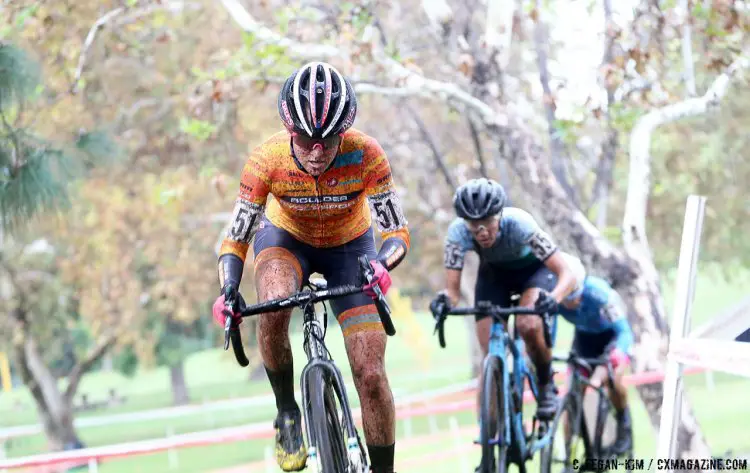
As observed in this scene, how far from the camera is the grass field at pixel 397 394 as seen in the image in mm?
22297

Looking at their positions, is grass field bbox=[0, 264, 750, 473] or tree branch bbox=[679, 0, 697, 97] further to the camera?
grass field bbox=[0, 264, 750, 473]

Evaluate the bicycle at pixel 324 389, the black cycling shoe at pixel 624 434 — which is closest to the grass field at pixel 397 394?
the black cycling shoe at pixel 624 434

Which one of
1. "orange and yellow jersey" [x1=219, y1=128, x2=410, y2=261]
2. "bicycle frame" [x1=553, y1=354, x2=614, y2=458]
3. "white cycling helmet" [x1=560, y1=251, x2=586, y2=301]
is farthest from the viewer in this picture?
"bicycle frame" [x1=553, y1=354, x2=614, y2=458]

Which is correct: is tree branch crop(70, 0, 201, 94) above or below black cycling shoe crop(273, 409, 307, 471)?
above

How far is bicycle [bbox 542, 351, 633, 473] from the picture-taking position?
9.46 metres

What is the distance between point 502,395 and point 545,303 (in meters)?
0.76

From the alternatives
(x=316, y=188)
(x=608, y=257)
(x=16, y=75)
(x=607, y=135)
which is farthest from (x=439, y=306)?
(x=607, y=135)

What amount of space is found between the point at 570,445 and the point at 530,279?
193 cm

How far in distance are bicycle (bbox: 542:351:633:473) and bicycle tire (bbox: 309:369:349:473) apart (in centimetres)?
392

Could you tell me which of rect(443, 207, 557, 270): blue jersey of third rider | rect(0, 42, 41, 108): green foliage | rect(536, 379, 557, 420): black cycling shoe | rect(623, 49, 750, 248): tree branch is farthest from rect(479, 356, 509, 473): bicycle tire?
rect(623, 49, 750, 248): tree branch

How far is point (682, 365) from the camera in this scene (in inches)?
193

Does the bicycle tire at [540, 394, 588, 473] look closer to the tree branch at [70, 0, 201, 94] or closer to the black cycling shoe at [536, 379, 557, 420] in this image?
the black cycling shoe at [536, 379, 557, 420]

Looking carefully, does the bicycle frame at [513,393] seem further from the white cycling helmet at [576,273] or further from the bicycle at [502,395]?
the white cycling helmet at [576,273]

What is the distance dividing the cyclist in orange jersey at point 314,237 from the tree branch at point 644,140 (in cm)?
844
